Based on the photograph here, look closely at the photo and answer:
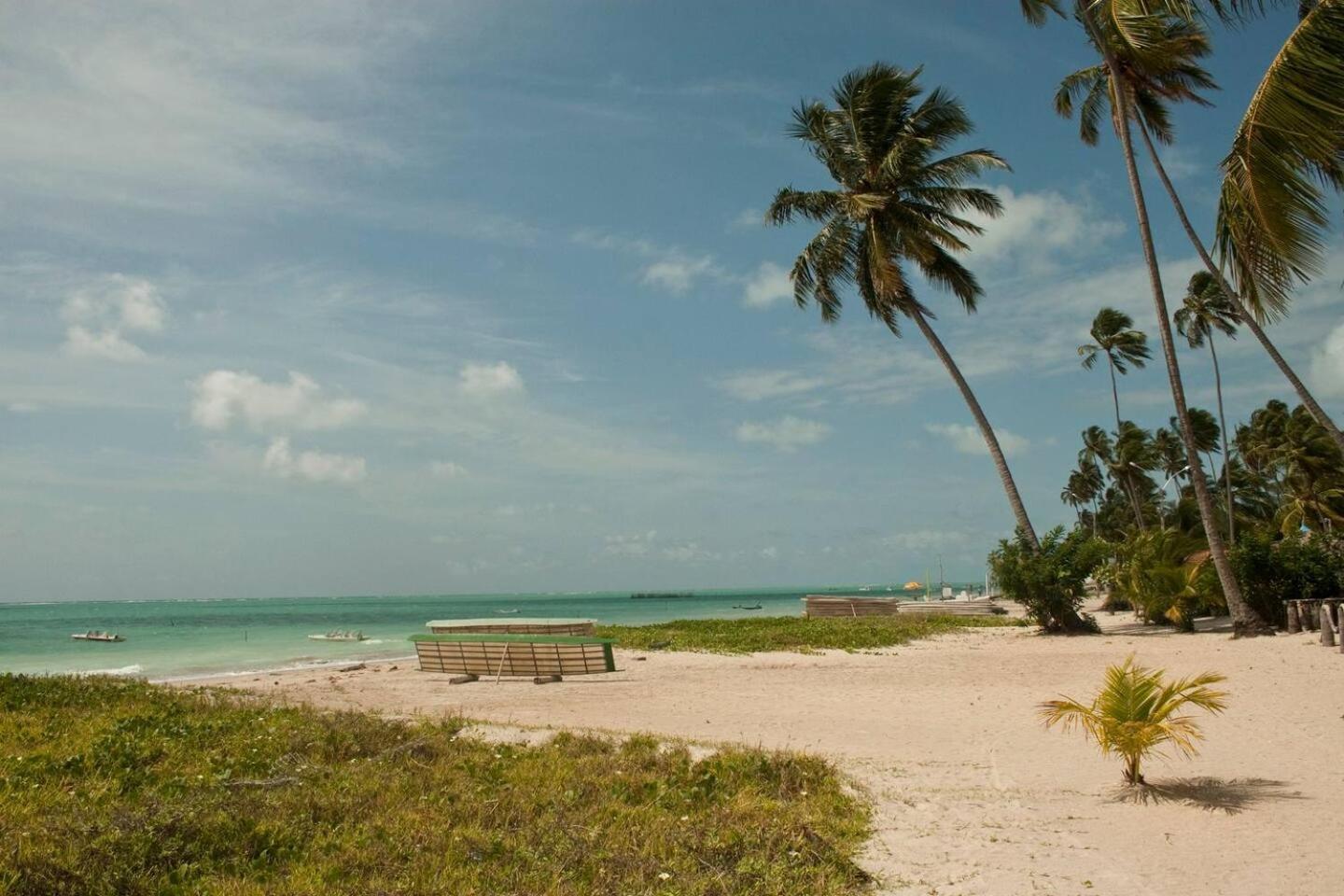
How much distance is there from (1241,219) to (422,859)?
6.90m

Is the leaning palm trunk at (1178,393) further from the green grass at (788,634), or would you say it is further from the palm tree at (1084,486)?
the palm tree at (1084,486)

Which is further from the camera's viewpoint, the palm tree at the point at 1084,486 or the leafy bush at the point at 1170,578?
the palm tree at the point at 1084,486

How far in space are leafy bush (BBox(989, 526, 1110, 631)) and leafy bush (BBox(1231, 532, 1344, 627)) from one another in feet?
10.6

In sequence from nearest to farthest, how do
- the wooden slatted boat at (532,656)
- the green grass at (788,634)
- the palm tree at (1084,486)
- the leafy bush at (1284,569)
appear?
the wooden slatted boat at (532,656) → the leafy bush at (1284,569) → the green grass at (788,634) → the palm tree at (1084,486)

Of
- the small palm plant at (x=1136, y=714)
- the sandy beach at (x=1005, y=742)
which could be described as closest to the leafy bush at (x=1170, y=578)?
the sandy beach at (x=1005, y=742)

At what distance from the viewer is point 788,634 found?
2645 cm

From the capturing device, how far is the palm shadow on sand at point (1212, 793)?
687 cm

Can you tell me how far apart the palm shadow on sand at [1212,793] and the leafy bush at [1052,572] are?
16.9m

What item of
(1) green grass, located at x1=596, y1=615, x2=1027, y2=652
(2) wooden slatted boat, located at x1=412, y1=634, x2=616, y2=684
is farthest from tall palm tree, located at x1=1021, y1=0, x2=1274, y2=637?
(2) wooden slatted boat, located at x1=412, y1=634, x2=616, y2=684

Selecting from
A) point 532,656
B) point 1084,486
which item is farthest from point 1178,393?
point 1084,486

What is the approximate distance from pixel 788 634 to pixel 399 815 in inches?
837

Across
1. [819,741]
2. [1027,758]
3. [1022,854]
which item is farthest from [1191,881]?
[819,741]

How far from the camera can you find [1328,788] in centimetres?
718

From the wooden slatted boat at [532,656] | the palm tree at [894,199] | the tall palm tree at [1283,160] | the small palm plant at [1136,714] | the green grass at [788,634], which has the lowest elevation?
the green grass at [788,634]
